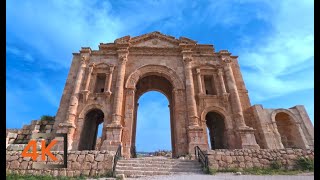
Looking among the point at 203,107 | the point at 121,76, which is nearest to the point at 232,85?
the point at 203,107

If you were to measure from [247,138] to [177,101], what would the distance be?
19.5ft

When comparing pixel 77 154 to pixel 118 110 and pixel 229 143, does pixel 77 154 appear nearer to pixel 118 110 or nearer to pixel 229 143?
pixel 118 110

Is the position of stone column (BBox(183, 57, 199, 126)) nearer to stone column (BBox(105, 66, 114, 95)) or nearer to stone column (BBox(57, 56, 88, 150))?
stone column (BBox(105, 66, 114, 95))

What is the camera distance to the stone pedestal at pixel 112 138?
1332 cm

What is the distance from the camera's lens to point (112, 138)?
13680 mm

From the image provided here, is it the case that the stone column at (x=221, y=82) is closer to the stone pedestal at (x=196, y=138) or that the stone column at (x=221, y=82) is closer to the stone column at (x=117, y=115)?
the stone pedestal at (x=196, y=138)

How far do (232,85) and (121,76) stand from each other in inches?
379

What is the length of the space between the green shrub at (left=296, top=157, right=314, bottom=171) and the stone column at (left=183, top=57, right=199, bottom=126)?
6500mm

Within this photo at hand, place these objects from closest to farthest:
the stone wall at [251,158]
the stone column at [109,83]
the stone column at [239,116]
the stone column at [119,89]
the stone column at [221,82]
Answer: the stone wall at [251,158]
the stone column at [239,116]
the stone column at [119,89]
the stone column at [109,83]
the stone column at [221,82]

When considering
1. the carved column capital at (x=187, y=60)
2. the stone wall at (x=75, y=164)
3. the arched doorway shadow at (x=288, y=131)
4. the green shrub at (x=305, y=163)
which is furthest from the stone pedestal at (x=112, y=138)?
the arched doorway shadow at (x=288, y=131)

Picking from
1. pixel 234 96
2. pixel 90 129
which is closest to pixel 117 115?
pixel 90 129

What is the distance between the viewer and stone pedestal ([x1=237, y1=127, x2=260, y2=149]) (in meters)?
13.7

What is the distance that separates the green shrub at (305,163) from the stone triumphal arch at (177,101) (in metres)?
3.89

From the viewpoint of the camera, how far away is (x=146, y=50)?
18.5 meters
